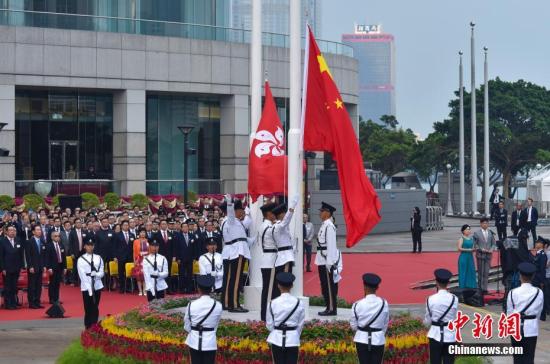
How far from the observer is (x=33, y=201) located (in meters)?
40.6

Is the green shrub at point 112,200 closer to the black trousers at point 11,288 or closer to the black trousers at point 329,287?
the black trousers at point 11,288

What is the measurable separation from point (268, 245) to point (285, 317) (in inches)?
153

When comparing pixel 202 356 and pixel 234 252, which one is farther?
pixel 234 252

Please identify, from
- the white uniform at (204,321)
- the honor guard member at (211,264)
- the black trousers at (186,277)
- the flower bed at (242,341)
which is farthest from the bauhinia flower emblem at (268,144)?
the black trousers at (186,277)

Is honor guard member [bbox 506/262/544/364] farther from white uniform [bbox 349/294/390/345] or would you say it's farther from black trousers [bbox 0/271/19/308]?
black trousers [bbox 0/271/19/308]

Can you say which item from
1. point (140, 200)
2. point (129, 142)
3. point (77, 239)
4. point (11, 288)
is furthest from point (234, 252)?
point (129, 142)

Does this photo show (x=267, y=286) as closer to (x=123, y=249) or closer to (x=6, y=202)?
(x=123, y=249)

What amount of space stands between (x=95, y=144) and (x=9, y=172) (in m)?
5.09

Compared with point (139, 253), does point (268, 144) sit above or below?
above

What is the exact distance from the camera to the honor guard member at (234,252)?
19.3m

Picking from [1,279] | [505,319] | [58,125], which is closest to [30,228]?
[1,279]

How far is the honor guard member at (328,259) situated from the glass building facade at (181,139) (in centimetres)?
3004

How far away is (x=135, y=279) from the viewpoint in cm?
2869

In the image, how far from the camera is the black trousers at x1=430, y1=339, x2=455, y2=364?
15281mm
